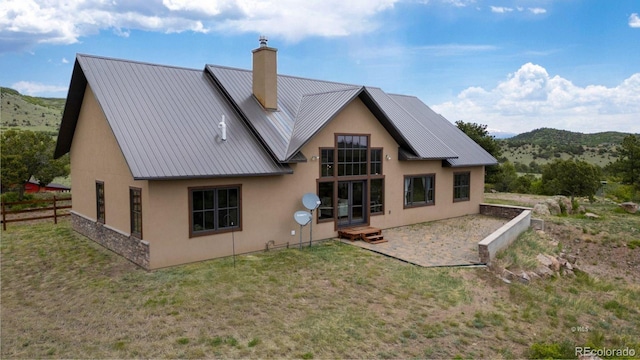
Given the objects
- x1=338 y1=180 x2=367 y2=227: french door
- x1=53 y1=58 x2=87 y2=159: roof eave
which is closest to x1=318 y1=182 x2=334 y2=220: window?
x1=338 y1=180 x2=367 y2=227: french door

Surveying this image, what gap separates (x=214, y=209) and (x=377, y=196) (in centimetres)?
653

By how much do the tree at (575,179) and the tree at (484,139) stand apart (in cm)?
906

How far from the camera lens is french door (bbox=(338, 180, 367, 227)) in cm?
1470

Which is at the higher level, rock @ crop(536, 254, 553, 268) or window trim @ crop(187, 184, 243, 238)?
window trim @ crop(187, 184, 243, 238)

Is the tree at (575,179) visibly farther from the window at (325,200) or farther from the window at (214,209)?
the window at (214,209)

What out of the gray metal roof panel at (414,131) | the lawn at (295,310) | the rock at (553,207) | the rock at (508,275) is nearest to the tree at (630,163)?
the rock at (553,207)

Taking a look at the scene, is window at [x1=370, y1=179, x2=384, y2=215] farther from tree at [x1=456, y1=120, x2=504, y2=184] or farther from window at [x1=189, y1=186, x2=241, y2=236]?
tree at [x1=456, y1=120, x2=504, y2=184]

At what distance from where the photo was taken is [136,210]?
36.6 ft

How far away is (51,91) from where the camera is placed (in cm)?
2977

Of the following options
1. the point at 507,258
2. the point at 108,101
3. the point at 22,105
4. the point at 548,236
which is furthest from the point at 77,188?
the point at 22,105

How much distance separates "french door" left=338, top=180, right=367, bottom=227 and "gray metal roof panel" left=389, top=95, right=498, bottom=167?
193 inches

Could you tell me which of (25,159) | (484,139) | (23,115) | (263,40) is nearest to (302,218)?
(263,40)

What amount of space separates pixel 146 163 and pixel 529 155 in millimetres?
66906

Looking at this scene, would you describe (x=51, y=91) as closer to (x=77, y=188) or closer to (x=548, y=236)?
(x=77, y=188)
